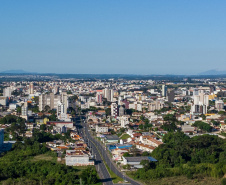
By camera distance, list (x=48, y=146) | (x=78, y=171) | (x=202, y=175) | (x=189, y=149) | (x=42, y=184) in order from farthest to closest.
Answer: (x=48, y=146)
(x=189, y=149)
(x=78, y=171)
(x=202, y=175)
(x=42, y=184)

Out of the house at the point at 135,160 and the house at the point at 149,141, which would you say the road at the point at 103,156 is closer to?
the house at the point at 135,160

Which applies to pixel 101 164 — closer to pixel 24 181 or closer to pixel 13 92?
pixel 24 181

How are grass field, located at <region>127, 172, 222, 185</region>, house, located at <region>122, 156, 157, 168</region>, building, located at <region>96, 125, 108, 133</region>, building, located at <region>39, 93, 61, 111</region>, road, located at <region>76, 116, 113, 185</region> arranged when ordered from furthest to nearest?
building, located at <region>39, 93, 61, 111</region>
building, located at <region>96, 125, 108, 133</region>
house, located at <region>122, 156, 157, 168</region>
road, located at <region>76, 116, 113, 185</region>
grass field, located at <region>127, 172, 222, 185</region>

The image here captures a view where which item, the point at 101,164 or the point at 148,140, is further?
the point at 148,140

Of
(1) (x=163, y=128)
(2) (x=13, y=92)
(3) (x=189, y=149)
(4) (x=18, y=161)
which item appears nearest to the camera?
(4) (x=18, y=161)

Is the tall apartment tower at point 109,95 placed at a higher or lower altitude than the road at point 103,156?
higher

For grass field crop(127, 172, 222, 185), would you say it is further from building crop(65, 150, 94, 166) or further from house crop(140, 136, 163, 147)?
house crop(140, 136, 163, 147)

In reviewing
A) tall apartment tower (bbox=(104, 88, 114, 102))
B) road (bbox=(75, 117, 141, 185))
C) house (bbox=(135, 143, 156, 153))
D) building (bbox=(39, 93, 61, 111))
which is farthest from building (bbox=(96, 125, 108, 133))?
tall apartment tower (bbox=(104, 88, 114, 102))

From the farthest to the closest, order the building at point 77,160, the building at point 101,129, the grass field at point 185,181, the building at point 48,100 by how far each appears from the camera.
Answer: the building at point 48,100, the building at point 101,129, the building at point 77,160, the grass field at point 185,181

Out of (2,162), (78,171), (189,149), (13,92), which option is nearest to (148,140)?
(189,149)

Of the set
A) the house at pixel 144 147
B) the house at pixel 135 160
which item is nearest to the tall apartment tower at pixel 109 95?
the house at pixel 144 147
